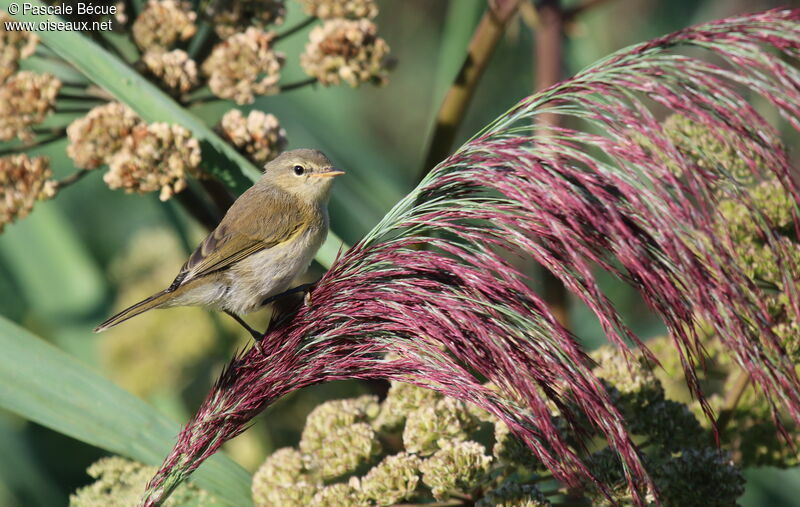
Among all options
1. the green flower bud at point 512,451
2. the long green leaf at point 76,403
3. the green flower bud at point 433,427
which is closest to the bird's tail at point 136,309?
the long green leaf at point 76,403

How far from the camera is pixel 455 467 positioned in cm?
129

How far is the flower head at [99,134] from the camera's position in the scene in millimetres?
1677

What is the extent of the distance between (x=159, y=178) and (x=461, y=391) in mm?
786


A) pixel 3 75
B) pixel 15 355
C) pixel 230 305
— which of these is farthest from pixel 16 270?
pixel 15 355

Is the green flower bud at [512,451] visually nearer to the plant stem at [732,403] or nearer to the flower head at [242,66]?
the plant stem at [732,403]

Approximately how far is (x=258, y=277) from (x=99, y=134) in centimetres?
44

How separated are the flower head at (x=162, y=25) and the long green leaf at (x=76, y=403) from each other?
0.73 meters

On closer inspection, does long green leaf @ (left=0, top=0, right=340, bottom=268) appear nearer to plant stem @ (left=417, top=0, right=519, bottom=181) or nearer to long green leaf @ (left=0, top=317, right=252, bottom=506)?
plant stem @ (left=417, top=0, right=519, bottom=181)

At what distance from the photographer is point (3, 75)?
1.91 metres

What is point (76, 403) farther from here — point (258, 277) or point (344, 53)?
point (344, 53)

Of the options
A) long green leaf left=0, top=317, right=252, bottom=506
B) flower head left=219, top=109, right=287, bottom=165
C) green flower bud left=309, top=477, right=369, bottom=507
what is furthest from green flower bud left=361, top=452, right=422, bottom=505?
flower head left=219, top=109, right=287, bottom=165

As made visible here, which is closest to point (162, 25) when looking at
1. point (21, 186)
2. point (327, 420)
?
point (21, 186)

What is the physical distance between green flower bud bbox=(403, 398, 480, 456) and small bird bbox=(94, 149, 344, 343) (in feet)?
1.90

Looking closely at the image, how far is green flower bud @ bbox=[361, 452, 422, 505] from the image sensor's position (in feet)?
4.39
